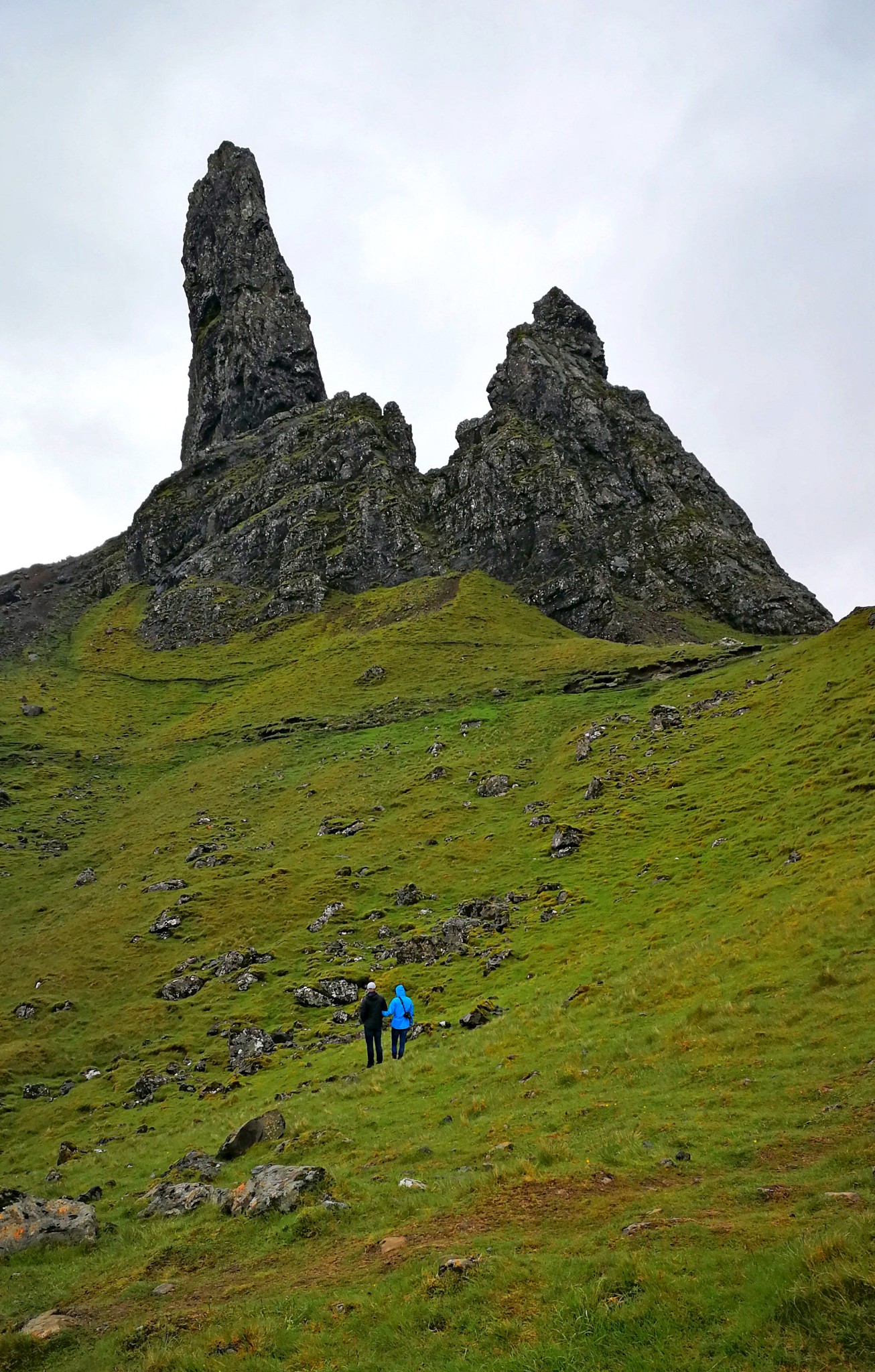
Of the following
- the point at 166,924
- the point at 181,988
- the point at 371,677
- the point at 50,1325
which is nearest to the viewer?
the point at 50,1325

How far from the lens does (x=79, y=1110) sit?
34188 mm

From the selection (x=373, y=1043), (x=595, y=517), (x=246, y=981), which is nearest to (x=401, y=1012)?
(x=373, y=1043)

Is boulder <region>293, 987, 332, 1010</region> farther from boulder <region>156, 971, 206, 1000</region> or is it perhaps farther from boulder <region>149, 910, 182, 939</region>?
boulder <region>149, 910, 182, 939</region>

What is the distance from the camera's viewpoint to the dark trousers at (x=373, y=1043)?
29.6 meters

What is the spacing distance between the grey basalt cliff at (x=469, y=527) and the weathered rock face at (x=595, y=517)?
395 mm

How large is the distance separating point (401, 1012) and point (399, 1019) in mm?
262

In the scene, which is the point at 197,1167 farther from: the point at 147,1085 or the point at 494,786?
the point at 494,786

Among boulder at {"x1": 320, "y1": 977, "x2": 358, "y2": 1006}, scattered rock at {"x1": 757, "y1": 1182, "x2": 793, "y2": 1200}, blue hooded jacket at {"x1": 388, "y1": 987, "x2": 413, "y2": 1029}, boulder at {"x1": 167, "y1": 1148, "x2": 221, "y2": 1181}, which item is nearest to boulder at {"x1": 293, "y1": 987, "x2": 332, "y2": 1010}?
boulder at {"x1": 320, "y1": 977, "x2": 358, "y2": 1006}

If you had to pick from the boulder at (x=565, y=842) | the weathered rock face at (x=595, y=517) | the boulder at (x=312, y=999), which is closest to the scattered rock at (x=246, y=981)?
the boulder at (x=312, y=999)

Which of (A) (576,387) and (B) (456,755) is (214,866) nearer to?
(B) (456,755)

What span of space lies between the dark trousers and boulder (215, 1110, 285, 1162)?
585cm

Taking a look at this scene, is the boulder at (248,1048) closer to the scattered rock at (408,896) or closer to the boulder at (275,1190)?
the scattered rock at (408,896)

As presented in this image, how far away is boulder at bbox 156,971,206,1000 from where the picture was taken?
147 feet

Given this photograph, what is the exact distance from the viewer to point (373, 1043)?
30.0 metres
